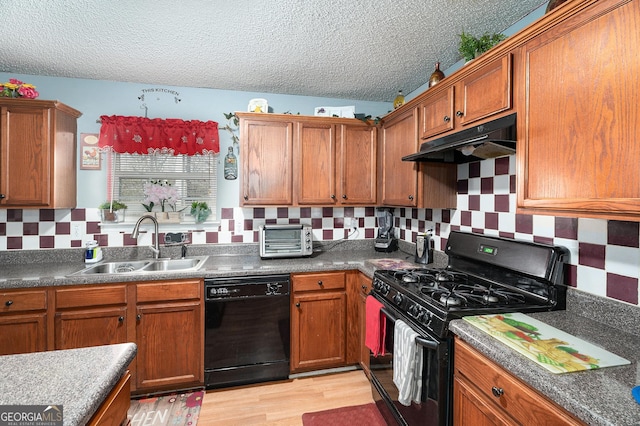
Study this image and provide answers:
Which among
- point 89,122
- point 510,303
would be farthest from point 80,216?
point 510,303

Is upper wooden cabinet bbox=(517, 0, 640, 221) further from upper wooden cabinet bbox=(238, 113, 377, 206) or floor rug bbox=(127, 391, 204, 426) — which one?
floor rug bbox=(127, 391, 204, 426)

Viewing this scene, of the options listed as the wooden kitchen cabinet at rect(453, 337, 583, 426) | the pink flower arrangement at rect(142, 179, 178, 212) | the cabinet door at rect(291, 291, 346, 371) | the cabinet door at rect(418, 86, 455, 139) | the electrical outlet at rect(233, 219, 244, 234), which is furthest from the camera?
the electrical outlet at rect(233, 219, 244, 234)

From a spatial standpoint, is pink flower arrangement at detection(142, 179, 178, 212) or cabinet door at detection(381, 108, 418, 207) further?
pink flower arrangement at detection(142, 179, 178, 212)

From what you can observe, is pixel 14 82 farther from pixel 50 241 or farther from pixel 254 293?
pixel 254 293

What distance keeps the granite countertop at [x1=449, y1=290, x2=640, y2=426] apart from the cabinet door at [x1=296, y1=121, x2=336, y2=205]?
163 centimetres

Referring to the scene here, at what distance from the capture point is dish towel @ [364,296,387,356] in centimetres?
179

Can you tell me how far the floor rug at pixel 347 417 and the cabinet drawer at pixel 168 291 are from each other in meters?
1.12

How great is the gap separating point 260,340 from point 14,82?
261 centimetres

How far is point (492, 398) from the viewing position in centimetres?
106

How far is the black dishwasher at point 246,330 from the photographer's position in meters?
2.16

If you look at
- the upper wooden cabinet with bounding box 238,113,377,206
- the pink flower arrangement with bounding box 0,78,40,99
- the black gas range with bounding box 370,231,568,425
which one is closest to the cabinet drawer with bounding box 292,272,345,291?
the black gas range with bounding box 370,231,568,425

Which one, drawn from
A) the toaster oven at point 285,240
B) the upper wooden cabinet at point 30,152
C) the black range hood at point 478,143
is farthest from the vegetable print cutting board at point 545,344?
the upper wooden cabinet at point 30,152

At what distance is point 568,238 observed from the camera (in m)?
1.45
